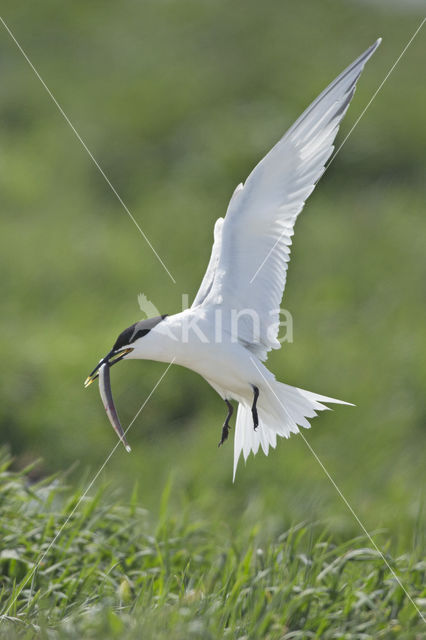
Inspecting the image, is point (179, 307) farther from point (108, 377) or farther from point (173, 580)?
point (108, 377)

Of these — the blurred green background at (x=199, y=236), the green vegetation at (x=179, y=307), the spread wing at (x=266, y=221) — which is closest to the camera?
the spread wing at (x=266, y=221)

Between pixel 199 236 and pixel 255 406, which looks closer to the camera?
pixel 255 406

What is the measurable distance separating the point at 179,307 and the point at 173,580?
11.6ft

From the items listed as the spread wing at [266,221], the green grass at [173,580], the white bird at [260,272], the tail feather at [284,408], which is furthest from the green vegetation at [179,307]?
the spread wing at [266,221]

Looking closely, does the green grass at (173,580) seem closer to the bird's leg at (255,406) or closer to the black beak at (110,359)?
the bird's leg at (255,406)

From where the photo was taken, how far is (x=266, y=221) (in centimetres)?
287

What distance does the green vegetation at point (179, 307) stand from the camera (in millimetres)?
3414

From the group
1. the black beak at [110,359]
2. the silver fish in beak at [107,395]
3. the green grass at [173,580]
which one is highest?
the black beak at [110,359]

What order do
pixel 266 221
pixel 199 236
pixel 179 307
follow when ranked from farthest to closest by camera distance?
pixel 199 236
pixel 179 307
pixel 266 221

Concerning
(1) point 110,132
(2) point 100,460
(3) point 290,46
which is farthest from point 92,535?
(3) point 290,46

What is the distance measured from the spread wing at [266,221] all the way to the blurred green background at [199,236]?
1373mm

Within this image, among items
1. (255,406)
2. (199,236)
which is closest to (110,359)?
(255,406)

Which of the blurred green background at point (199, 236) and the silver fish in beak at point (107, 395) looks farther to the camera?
the blurred green background at point (199, 236)

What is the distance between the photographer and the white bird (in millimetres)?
2658
